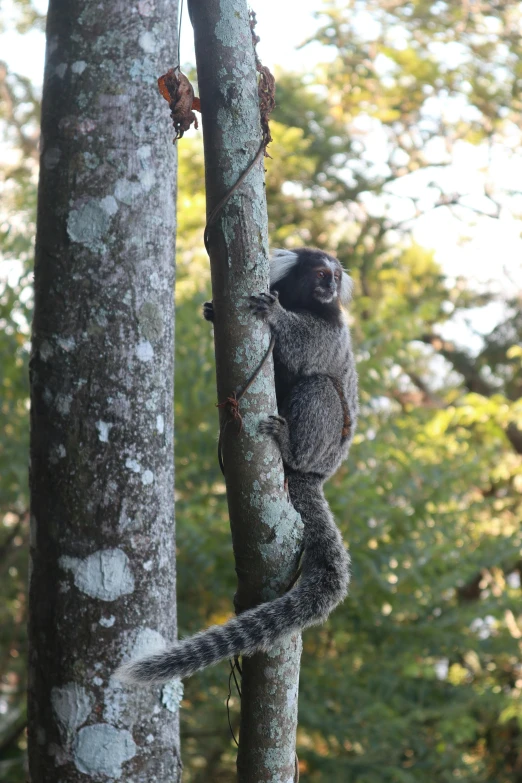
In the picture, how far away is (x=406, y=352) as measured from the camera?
20.6ft

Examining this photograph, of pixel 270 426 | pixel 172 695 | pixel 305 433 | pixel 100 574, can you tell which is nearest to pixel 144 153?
pixel 270 426

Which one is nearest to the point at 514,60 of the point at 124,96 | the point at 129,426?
the point at 124,96

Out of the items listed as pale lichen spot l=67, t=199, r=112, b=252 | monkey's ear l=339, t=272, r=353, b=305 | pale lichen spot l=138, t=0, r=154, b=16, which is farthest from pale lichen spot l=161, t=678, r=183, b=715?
monkey's ear l=339, t=272, r=353, b=305

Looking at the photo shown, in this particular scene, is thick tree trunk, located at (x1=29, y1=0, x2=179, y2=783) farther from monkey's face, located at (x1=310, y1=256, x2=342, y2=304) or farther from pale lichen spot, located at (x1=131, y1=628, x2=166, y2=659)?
monkey's face, located at (x1=310, y1=256, x2=342, y2=304)

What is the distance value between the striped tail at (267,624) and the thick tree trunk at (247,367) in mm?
73

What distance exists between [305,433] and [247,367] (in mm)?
1388

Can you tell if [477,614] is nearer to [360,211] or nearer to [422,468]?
[422,468]

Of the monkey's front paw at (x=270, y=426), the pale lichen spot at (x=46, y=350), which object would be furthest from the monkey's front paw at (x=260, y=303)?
the pale lichen spot at (x=46, y=350)

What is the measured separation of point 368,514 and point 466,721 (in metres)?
2.22

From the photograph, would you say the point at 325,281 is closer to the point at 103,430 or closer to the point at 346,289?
the point at 346,289

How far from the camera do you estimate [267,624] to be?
239cm

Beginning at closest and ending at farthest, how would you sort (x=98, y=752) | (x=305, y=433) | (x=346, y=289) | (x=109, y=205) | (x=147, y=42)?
(x=98, y=752)
(x=109, y=205)
(x=147, y=42)
(x=305, y=433)
(x=346, y=289)

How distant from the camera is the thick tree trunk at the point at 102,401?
7.63ft

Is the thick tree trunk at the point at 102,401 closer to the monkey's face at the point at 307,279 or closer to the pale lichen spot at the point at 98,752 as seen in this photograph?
the pale lichen spot at the point at 98,752
